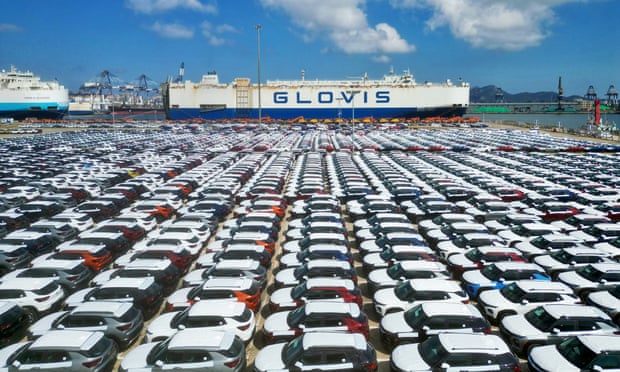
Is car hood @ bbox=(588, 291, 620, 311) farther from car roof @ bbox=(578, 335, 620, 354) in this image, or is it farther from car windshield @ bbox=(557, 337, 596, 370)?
car windshield @ bbox=(557, 337, 596, 370)

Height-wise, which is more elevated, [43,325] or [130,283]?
[130,283]

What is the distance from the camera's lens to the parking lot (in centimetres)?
705

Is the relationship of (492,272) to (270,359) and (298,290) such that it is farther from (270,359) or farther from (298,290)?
(270,359)

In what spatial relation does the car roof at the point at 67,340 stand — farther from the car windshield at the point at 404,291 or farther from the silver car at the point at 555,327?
the silver car at the point at 555,327

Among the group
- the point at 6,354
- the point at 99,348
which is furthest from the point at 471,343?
the point at 6,354

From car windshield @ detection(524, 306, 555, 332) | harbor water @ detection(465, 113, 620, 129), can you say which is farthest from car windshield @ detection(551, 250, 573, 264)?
harbor water @ detection(465, 113, 620, 129)

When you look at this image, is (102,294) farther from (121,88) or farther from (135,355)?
(121,88)

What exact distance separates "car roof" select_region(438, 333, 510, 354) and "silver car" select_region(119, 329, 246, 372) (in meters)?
3.51

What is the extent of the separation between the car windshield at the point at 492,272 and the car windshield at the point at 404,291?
2.41 m

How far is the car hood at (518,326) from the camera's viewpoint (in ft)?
25.7

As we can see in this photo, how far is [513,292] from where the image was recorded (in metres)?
9.26

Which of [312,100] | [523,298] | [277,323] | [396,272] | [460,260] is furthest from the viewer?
[312,100]

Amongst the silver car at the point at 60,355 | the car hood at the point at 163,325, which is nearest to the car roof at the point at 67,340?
the silver car at the point at 60,355

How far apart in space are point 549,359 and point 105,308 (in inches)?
324
